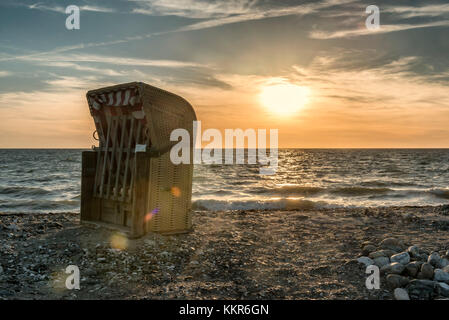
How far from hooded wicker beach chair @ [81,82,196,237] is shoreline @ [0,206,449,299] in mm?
483

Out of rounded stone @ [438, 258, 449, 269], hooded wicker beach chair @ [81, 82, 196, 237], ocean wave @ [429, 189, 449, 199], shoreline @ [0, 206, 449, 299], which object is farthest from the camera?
ocean wave @ [429, 189, 449, 199]

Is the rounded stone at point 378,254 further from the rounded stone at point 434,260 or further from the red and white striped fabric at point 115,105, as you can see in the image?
the red and white striped fabric at point 115,105

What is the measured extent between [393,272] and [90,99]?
7.52 meters

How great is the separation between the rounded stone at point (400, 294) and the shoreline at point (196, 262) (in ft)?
0.48

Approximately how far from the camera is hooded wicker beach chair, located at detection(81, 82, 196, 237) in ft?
22.6

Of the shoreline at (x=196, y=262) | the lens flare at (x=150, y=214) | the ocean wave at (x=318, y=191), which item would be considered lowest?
the ocean wave at (x=318, y=191)

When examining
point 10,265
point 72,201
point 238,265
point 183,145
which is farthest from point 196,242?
point 72,201

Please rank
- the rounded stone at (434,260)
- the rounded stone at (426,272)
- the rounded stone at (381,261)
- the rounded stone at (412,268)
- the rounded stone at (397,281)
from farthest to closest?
the rounded stone at (381,261), the rounded stone at (434,260), the rounded stone at (412,268), the rounded stone at (426,272), the rounded stone at (397,281)

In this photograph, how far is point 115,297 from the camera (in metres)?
4.89

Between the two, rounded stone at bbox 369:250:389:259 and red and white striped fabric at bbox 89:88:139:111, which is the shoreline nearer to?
rounded stone at bbox 369:250:389:259

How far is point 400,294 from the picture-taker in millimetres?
5023

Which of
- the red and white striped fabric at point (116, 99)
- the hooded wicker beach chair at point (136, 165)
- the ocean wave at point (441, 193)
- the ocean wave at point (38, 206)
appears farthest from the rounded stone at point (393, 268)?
the ocean wave at point (441, 193)

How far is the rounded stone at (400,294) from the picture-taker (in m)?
4.97

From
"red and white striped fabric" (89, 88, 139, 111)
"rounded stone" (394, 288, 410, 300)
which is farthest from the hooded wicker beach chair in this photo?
"rounded stone" (394, 288, 410, 300)
